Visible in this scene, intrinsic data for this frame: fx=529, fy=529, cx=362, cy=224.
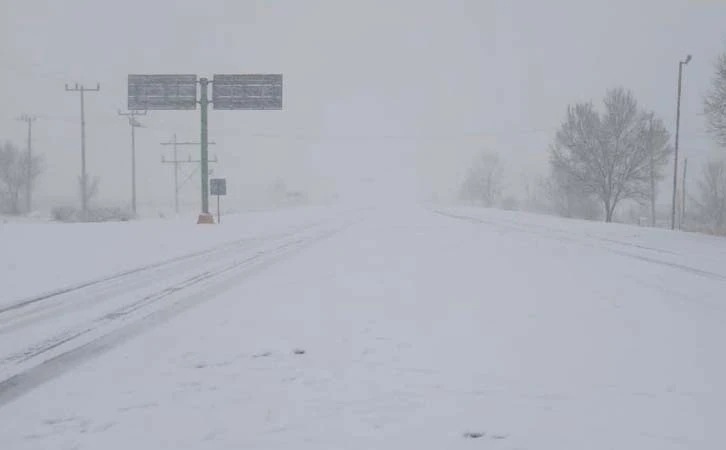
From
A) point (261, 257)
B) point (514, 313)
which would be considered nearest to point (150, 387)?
point (514, 313)

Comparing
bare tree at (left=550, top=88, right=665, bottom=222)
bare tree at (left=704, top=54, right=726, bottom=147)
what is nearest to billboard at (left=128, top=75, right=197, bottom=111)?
bare tree at (left=704, top=54, right=726, bottom=147)

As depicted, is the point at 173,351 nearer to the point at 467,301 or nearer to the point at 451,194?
the point at 467,301

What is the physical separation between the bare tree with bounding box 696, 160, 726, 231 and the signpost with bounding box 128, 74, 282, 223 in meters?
41.2

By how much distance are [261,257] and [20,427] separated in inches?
394

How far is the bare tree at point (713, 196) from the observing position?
50.8 m

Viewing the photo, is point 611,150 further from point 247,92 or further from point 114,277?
point 114,277

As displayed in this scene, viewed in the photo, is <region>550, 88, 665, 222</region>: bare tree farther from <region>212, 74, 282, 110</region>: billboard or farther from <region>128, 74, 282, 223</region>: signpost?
<region>128, 74, 282, 223</region>: signpost

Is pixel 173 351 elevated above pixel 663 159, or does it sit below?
below

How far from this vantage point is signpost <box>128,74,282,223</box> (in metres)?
30.0

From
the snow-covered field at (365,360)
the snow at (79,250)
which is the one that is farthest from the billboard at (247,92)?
the snow-covered field at (365,360)

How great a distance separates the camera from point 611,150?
3838cm

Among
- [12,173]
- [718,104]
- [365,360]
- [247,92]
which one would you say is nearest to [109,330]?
[365,360]

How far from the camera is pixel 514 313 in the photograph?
7.23 meters

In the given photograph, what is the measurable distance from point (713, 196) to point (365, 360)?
202ft
